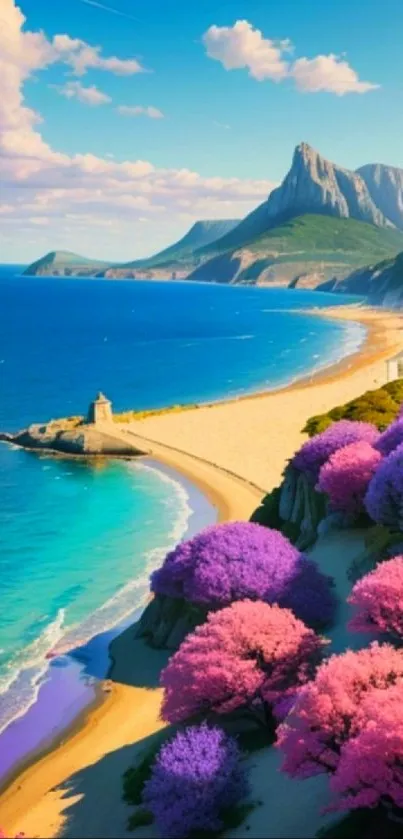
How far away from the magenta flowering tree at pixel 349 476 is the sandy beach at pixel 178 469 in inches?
357

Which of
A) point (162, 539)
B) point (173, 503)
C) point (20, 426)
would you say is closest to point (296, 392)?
point (20, 426)

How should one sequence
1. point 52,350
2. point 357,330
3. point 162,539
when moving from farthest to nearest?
point 357,330 → point 52,350 → point 162,539

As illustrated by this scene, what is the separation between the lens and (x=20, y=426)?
3206 inches

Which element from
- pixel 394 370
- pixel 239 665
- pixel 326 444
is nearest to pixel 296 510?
pixel 326 444

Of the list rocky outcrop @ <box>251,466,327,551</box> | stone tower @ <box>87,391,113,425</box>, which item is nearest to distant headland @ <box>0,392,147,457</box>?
stone tower @ <box>87,391,113,425</box>

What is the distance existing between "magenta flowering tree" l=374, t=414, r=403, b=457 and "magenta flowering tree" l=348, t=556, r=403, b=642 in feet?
31.0

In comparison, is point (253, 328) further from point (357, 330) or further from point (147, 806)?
point (147, 806)

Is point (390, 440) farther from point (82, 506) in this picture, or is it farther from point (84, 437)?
point (84, 437)

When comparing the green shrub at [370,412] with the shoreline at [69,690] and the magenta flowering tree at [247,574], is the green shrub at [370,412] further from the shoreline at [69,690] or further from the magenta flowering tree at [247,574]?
the shoreline at [69,690]

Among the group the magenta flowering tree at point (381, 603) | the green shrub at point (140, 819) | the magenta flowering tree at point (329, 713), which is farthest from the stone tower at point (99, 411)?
the magenta flowering tree at point (329, 713)

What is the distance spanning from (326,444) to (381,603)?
13.9 metres

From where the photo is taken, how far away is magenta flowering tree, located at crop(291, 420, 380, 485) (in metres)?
33.7

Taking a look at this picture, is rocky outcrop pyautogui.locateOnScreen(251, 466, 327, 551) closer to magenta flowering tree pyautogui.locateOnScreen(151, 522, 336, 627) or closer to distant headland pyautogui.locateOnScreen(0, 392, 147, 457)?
magenta flowering tree pyautogui.locateOnScreen(151, 522, 336, 627)

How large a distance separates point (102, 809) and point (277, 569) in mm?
9217
